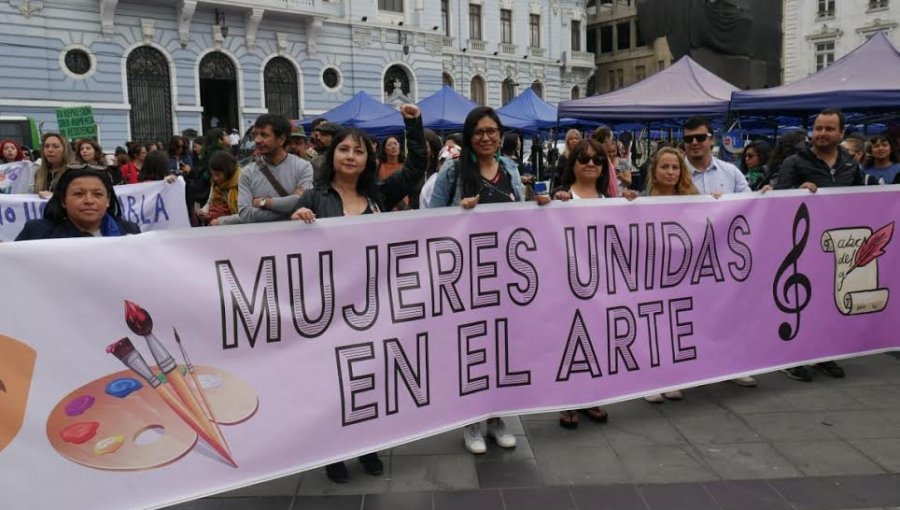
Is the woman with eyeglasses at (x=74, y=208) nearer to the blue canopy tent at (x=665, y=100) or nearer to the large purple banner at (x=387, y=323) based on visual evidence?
the large purple banner at (x=387, y=323)

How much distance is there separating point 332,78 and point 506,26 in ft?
44.0

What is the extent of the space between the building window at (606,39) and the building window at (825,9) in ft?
44.3

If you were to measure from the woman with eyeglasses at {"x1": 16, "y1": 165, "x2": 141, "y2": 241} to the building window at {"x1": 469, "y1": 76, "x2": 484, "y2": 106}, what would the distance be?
1362 inches

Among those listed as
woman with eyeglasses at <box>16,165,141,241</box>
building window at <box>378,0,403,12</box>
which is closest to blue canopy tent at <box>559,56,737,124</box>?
woman with eyeglasses at <box>16,165,141,241</box>

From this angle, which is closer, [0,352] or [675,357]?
[0,352]

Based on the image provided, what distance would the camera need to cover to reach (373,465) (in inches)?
137

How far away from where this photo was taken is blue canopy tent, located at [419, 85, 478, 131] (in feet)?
51.7

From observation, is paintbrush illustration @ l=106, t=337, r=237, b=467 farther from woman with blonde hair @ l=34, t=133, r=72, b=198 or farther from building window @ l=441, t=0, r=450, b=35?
building window @ l=441, t=0, r=450, b=35

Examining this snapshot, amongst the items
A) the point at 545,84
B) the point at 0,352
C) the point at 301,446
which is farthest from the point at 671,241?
the point at 545,84

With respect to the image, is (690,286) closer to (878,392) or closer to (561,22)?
(878,392)

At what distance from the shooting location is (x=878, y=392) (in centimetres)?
459

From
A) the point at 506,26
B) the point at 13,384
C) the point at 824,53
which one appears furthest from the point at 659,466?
the point at 824,53

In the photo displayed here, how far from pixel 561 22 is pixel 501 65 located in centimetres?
590

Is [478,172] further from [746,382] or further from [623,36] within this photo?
[623,36]
